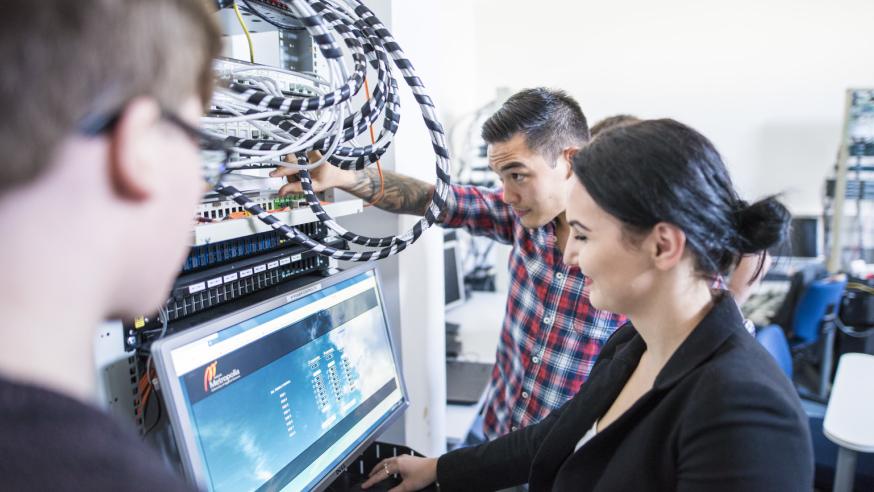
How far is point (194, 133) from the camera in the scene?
1.15 feet

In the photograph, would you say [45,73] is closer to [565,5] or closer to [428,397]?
[428,397]

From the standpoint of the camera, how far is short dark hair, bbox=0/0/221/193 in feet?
0.88

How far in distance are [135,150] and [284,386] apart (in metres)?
0.61

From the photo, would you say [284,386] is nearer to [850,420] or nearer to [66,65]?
[66,65]

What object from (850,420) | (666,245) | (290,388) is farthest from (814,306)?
(290,388)

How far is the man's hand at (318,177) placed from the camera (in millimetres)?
958

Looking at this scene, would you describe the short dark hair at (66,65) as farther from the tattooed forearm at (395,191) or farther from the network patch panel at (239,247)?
the tattooed forearm at (395,191)

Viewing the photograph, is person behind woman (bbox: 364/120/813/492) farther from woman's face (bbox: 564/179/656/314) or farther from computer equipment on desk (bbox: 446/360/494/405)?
computer equipment on desk (bbox: 446/360/494/405)

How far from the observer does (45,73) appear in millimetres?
275

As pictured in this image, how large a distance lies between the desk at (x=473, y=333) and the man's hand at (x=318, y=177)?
872 mm

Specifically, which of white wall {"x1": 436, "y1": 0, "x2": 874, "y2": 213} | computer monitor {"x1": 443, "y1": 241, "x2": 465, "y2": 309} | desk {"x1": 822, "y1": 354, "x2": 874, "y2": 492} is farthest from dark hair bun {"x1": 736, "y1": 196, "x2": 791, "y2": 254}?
white wall {"x1": 436, "y1": 0, "x2": 874, "y2": 213}

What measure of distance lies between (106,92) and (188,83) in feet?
0.19

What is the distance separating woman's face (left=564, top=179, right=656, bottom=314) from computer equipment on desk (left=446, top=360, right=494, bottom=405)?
3.27 feet

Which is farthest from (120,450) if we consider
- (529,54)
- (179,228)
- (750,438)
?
(529,54)
